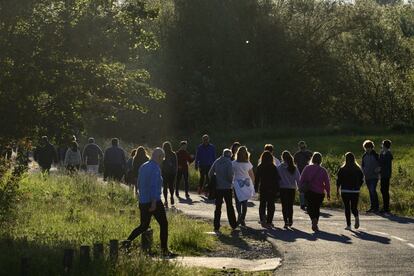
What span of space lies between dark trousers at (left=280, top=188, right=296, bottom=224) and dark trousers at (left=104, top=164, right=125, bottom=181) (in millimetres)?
7778

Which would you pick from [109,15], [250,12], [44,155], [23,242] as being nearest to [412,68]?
[250,12]

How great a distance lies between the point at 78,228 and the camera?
1756 cm

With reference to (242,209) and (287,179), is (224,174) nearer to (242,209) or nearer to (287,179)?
(242,209)

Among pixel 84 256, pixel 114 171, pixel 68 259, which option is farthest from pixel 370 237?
pixel 114 171

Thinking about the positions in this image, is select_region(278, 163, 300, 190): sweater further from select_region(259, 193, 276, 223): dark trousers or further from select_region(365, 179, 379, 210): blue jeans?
select_region(365, 179, 379, 210): blue jeans

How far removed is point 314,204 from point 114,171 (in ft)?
30.4

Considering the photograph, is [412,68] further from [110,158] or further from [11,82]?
[11,82]

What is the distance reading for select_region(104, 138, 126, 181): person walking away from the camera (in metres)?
27.5

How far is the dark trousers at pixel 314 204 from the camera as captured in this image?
2000 centimetres

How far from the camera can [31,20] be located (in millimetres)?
17266

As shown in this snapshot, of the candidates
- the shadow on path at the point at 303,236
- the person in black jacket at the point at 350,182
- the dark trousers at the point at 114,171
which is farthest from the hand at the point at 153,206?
the dark trousers at the point at 114,171

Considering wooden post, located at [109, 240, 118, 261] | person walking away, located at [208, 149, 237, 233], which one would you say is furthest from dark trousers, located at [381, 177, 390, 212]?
wooden post, located at [109, 240, 118, 261]

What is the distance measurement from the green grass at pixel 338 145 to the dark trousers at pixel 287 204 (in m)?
5.24

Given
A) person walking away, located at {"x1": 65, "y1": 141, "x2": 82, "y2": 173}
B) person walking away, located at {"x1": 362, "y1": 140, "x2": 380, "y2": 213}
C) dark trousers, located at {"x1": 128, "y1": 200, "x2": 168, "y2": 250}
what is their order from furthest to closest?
1. person walking away, located at {"x1": 65, "y1": 141, "x2": 82, "y2": 173}
2. person walking away, located at {"x1": 362, "y1": 140, "x2": 380, "y2": 213}
3. dark trousers, located at {"x1": 128, "y1": 200, "x2": 168, "y2": 250}
